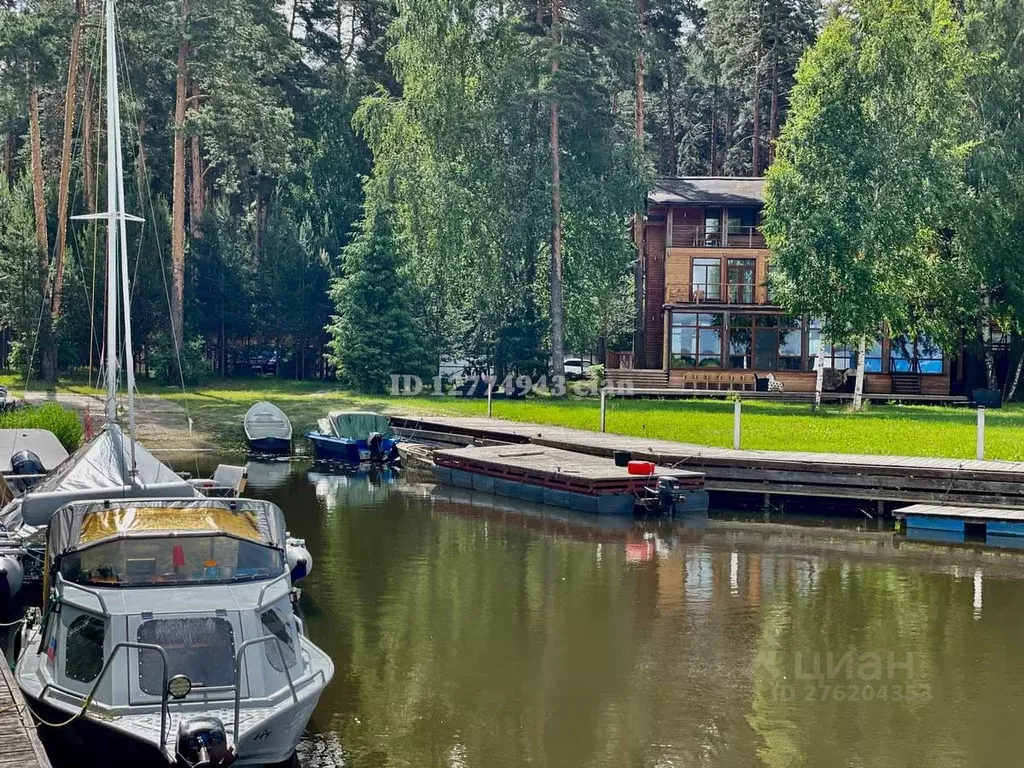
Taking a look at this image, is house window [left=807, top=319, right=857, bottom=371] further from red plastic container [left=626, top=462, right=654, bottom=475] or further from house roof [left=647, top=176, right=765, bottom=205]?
red plastic container [left=626, top=462, right=654, bottom=475]

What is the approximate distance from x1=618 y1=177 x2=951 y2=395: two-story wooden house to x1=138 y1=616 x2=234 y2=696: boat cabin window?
157ft

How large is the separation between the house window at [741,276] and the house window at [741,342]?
6.31 feet

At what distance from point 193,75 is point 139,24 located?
332cm

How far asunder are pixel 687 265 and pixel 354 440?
28029 mm

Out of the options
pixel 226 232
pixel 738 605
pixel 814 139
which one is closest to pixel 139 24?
pixel 226 232

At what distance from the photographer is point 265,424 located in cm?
4344

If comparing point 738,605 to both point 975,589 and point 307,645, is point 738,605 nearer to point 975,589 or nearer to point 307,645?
point 975,589

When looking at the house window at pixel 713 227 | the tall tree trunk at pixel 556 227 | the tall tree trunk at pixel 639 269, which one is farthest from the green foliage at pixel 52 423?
the tall tree trunk at pixel 639 269

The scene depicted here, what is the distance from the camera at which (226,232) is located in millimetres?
67438

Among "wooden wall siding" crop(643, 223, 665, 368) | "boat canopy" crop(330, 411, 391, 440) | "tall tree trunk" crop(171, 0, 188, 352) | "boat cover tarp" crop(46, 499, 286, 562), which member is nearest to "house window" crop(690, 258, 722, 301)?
"wooden wall siding" crop(643, 223, 665, 368)

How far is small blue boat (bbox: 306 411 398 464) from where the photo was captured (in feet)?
137

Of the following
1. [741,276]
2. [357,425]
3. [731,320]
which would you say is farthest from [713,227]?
[357,425]

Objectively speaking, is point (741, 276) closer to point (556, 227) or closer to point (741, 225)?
point (741, 225)

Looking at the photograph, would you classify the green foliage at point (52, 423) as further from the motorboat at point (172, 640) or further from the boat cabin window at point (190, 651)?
the boat cabin window at point (190, 651)
